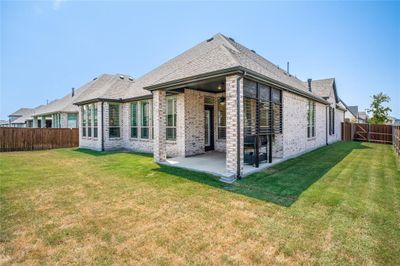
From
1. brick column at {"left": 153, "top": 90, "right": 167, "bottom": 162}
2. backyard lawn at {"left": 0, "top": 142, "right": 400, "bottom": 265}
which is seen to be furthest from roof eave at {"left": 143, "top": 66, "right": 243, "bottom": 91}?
backyard lawn at {"left": 0, "top": 142, "right": 400, "bottom": 265}

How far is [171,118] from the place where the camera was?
36.0ft

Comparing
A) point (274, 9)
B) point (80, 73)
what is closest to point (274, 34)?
point (274, 9)

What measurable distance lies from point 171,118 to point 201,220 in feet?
25.3

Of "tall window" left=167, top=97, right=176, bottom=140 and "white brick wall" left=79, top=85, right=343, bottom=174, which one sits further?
"tall window" left=167, top=97, right=176, bottom=140

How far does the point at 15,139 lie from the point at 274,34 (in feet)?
67.0

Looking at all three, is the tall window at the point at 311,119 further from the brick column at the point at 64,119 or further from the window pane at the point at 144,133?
the brick column at the point at 64,119

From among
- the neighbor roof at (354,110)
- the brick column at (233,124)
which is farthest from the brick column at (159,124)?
the neighbor roof at (354,110)

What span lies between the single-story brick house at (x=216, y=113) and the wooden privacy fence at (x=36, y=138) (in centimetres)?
260

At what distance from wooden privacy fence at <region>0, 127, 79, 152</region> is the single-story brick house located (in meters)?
2.60

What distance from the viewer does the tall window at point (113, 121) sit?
14.0 meters

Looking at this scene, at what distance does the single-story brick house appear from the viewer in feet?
21.7

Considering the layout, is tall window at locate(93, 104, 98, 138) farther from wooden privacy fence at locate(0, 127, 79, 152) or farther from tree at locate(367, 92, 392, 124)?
tree at locate(367, 92, 392, 124)

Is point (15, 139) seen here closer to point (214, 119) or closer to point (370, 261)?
point (214, 119)

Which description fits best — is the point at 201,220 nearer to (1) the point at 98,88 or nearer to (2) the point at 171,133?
(2) the point at 171,133
